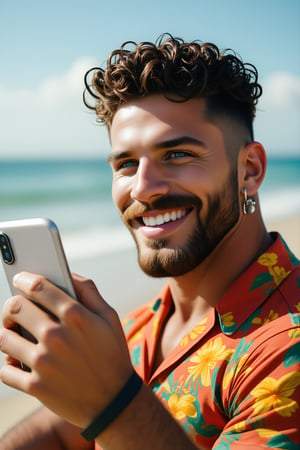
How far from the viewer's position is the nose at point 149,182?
1948mm

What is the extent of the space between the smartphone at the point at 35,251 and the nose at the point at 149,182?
55cm

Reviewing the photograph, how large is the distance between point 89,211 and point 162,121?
19.0 meters

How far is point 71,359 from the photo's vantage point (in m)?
1.25

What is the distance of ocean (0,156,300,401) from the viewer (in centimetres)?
703

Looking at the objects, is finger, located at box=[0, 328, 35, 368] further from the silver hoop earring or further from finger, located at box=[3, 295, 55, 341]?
the silver hoop earring

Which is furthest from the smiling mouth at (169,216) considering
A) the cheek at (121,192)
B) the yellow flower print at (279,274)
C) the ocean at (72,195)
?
the ocean at (72,195)

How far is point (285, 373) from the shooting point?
155 centimetres

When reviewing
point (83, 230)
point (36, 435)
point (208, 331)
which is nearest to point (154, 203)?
point (208, 331)

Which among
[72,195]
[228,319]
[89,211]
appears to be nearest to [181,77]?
[228,319]

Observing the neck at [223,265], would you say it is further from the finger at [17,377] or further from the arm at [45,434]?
the finger at [17,377]

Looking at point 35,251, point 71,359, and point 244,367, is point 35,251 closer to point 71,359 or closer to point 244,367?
point 71,359

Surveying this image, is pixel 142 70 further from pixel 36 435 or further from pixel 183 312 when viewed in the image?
pixel 36 435

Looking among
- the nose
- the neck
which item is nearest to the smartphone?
the nose

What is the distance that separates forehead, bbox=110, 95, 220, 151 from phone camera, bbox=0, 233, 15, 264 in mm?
658
